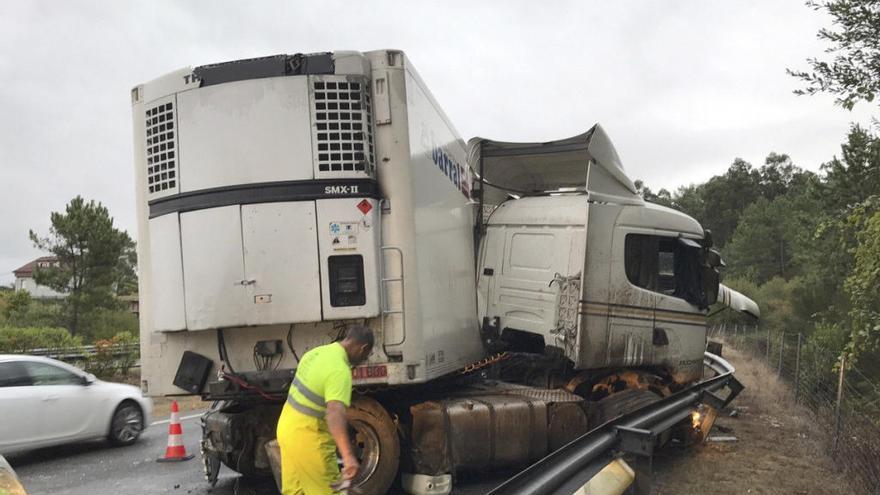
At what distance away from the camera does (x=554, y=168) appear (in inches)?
341

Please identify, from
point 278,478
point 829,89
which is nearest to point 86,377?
point 278,478

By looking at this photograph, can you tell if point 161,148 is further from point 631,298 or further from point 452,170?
point 631,298

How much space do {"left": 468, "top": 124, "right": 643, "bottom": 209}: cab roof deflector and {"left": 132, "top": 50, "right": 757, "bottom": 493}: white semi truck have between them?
0.77m

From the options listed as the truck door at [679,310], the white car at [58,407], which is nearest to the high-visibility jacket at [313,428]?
the truck door at [679,310]

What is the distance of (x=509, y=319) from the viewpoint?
7.71 meters

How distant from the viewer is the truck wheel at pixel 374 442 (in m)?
5.73

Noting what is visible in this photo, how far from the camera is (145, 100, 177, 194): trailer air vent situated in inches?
231

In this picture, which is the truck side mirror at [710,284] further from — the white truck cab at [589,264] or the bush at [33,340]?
the bush at [33,340]

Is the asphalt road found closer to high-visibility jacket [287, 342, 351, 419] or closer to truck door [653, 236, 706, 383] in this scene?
truck door [653, 236, 706, 383]

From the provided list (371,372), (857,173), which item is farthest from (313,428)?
(857,173)

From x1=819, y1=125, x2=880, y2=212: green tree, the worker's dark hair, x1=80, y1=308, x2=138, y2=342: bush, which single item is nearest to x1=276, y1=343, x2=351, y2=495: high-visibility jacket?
the worker's dark hair

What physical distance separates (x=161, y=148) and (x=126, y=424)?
216 inches

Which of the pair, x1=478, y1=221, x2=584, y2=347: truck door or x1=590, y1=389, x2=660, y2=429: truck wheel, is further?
x1=478, y1=221, x2=584, y2=347: truck door

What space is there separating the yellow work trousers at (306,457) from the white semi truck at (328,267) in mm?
1411
